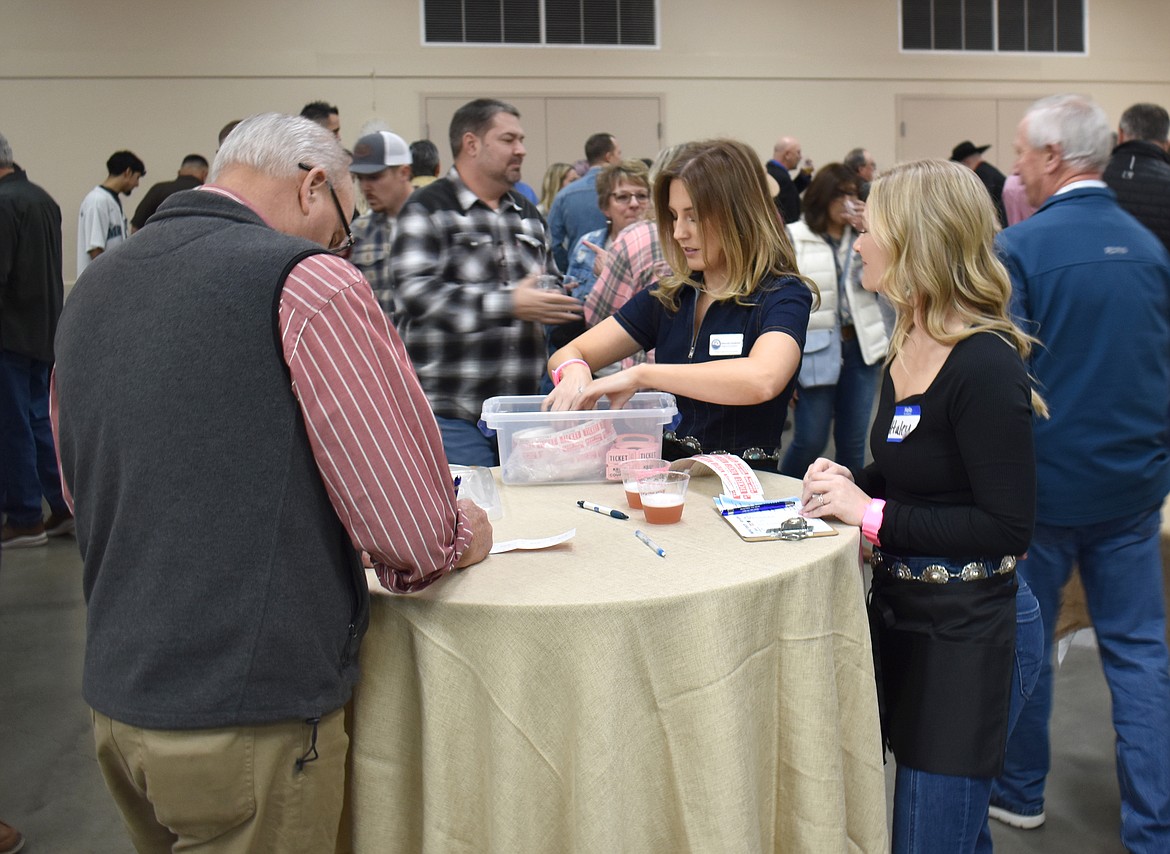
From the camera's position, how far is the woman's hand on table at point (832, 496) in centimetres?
178

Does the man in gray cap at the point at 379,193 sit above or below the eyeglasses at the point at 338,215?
above

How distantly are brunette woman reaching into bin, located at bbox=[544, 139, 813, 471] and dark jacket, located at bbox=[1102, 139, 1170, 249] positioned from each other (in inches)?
80.9

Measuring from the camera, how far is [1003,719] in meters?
1.72

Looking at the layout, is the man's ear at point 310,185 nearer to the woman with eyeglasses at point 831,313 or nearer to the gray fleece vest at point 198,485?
the gray fleece vest at point 198,485

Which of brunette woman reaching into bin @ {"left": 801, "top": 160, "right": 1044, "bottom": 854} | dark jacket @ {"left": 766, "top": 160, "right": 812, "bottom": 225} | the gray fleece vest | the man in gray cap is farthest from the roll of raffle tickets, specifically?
dark jacket @ {"left": 766, "top": 160, "right": 812, "bottom": 225}

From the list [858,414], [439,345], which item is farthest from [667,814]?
[858,414]

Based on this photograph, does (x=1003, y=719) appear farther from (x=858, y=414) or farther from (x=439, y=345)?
(x=858, y=414)

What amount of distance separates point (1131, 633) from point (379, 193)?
120 inches

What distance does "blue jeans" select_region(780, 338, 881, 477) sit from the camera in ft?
14.8

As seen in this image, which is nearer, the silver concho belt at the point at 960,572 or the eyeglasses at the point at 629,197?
the silver concho belt at the point at 960,572

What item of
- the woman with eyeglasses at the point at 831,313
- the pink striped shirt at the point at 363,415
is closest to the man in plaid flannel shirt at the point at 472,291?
the pink striped shirt at the point at 363,415

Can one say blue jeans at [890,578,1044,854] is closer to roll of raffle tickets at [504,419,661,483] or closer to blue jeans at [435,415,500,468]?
roll of raffle tickets at [504,419,661,483]

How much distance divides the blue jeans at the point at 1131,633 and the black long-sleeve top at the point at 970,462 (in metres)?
0.76

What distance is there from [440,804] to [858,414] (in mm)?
3514
